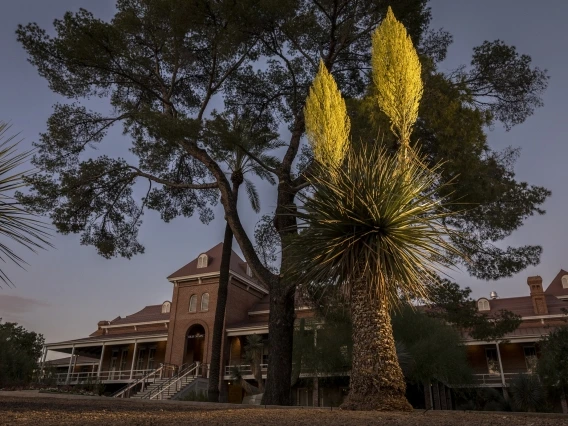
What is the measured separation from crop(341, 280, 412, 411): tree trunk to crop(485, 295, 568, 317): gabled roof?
24.3m

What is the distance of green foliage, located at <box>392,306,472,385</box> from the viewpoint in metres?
21.0

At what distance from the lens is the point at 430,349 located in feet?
69.6

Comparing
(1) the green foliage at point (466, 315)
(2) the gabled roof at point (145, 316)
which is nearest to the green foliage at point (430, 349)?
(1) the green foliage at point (466, 315)

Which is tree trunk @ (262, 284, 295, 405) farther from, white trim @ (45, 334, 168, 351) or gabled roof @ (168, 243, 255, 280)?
white trim @ (45, 334, 168, 351)

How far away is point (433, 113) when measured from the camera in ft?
36.0

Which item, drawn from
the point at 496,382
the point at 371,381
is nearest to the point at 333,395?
the point at 496,382

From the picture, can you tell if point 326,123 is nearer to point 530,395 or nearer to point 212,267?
point 530,395

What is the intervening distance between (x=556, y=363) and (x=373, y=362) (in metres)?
15.8

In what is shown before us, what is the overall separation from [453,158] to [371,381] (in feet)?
20.2

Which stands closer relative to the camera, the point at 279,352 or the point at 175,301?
the point at 279,352

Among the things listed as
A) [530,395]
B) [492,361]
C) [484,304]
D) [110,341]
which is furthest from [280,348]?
[110,341]

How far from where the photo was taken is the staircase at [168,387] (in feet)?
82.8

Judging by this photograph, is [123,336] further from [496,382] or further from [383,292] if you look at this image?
[383,292]

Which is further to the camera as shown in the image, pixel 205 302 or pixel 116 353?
pixel 116 353
